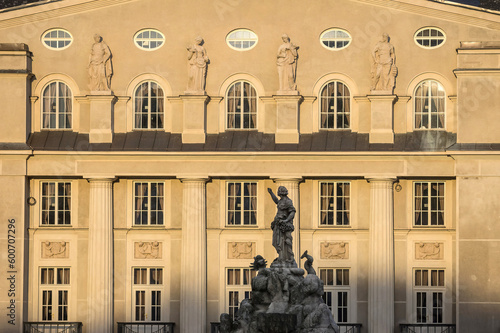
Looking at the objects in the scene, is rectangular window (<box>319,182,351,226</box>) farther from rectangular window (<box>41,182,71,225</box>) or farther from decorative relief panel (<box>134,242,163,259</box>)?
rectangular window (<box>41,182,71,225</box>)

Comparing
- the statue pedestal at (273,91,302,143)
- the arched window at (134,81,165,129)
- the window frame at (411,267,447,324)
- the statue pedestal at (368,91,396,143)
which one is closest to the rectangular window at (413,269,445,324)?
the window frame at (411,267,447,324)

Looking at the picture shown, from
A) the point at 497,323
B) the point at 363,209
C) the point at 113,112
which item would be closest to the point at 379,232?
the point at 363,209

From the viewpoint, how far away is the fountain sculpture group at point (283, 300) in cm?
4762

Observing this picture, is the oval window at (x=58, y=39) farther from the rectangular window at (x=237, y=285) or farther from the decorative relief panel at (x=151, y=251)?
the rectangular window at (x=237, y=285)

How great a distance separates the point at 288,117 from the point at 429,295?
8770mm

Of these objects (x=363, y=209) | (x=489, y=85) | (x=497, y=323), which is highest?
(x=489, y=85)

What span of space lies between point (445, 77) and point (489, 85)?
1951 mm

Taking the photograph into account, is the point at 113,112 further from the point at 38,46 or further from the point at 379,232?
the point at 379,232

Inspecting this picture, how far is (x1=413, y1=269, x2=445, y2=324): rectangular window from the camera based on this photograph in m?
65.1

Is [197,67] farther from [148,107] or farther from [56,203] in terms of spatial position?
[56,203]

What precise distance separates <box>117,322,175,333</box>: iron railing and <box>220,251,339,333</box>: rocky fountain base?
16.4m

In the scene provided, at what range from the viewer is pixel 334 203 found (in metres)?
66.1

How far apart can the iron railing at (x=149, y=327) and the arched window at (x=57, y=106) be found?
823 cm

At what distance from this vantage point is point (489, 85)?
213 ft
